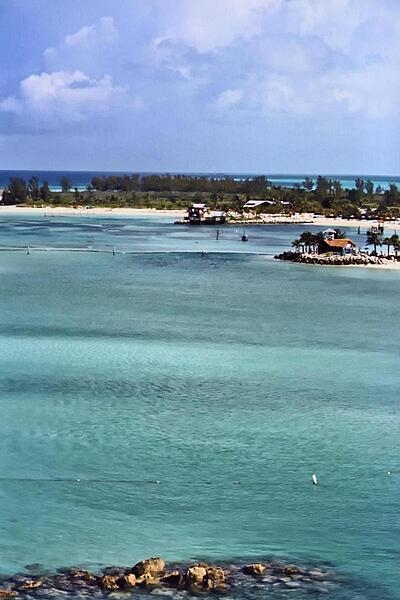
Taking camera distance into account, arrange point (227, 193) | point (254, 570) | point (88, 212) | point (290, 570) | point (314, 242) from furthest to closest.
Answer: point (227, 193) < point (88, 212) < point (314, 242) < point (290, 570) < point (254, 570)

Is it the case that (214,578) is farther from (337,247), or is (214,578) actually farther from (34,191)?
(34,191)

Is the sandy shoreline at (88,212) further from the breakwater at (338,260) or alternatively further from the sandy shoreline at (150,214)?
the breakwater at (338,260)

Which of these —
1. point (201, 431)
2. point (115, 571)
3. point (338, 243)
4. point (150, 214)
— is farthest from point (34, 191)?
point (115, 571)

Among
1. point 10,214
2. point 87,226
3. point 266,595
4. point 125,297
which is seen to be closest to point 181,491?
point 266,595

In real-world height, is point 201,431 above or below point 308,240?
below

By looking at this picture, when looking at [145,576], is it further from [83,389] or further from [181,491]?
[83,389]

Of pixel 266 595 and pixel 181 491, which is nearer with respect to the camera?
pixel 266 595

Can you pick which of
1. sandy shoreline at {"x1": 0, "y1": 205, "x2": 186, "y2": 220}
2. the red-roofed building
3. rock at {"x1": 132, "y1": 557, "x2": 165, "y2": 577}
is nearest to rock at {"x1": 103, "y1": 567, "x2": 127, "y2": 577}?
rock at {"x1": 132, "y1": 557, "x2": 165, "y2": 577}
